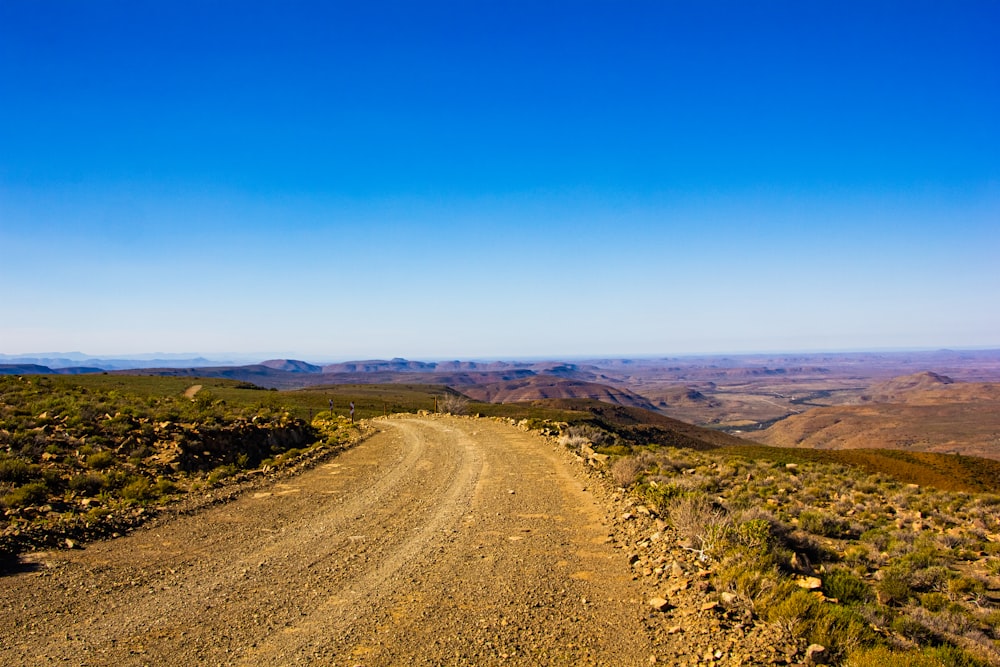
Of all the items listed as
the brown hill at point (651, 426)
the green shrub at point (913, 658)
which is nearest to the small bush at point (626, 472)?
the green shrub at point (913, 658)

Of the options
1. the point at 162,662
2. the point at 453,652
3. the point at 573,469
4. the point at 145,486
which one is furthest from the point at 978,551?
the point at 145,486

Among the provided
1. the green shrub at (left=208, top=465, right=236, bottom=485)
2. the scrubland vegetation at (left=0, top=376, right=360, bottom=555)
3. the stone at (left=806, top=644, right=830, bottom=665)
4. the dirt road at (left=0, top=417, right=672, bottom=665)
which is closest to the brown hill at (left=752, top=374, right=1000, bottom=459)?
the dirt road at (left=0, top=417, right=672, bottom=665)

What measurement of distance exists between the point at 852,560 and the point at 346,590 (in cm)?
1008

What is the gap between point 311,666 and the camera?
603cm

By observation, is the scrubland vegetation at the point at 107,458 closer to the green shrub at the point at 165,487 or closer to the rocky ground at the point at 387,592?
the green shrub at the point at 165,487

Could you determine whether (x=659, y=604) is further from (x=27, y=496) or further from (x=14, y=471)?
(x=14, y=471)

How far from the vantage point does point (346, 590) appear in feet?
26.8

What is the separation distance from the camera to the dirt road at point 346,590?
6434mm

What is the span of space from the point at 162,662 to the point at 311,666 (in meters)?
1.70

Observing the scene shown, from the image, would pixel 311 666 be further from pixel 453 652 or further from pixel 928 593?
pixel 928 593

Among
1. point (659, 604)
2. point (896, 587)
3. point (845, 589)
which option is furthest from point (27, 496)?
point (896, 587)

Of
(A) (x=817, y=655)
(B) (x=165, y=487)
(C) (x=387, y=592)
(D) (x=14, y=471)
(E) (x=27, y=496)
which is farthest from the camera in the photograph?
(B) (x=165, y=487)

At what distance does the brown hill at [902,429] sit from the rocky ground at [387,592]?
111209 millimetres

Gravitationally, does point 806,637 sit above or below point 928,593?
above
